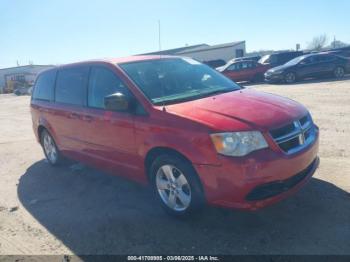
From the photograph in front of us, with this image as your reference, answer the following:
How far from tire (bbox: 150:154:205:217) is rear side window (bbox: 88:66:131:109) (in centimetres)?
106

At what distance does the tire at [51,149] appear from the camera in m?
6.22

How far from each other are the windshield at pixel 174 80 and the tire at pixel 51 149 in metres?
2.58

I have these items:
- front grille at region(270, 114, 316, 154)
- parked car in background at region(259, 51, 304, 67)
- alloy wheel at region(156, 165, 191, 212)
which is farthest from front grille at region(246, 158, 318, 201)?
parked car in background at region(259, 51, 304, 67)

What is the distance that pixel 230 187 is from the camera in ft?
10.7

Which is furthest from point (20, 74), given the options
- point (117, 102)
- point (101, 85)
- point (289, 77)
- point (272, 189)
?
point (272, 189)

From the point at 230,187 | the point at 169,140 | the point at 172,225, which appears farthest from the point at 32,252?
the point at 230,187

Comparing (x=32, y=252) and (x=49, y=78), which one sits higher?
(x=49, y=78)

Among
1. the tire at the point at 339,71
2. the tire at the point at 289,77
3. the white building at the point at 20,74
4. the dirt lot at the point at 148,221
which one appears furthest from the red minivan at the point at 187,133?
the white building at the point at 20,74

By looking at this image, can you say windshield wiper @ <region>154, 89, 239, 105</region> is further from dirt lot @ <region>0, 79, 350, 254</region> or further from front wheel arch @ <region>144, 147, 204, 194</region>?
dirt lot @ <region>0, 79, 350, 254</region>

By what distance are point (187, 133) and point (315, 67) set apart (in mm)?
17064

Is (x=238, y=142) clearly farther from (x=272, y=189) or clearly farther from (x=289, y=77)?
(x=289, y=77)

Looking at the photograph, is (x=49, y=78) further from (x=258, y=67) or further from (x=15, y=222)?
(x=258, y=67)

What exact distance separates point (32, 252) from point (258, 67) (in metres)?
19.8

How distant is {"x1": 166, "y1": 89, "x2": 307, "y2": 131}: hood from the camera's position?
3354mm
